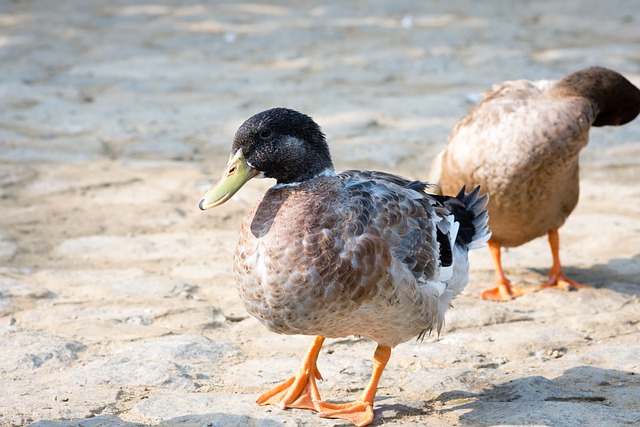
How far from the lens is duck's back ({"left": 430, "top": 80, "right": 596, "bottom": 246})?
15.8 feet

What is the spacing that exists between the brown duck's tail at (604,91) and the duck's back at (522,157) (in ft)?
0.22

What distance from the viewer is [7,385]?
3.66 meters

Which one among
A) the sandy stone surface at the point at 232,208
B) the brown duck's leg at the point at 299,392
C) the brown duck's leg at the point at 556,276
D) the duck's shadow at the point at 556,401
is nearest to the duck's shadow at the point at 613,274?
the sandy stone surface at the point at 232,208

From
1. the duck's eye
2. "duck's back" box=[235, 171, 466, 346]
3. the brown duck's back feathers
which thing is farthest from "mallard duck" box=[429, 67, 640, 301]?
the duck's eye

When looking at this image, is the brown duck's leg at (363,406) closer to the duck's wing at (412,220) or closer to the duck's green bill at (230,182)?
the duck's wing at (412,220)

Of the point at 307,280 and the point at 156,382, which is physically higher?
the point at 307,280

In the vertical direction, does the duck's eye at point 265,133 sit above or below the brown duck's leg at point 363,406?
above

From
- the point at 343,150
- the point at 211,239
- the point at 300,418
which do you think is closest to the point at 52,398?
the point at 300,418

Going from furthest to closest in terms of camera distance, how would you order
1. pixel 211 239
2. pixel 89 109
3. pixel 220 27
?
pixel 220 27, pixel 89 109, pixel 211 239

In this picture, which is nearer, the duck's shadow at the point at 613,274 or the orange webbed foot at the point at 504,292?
the orange webbed foot at the point at 504,292

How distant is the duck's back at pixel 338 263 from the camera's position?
325 cm

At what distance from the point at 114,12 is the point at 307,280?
812 cm

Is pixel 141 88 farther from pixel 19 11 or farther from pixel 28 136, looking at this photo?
pixel 19 11

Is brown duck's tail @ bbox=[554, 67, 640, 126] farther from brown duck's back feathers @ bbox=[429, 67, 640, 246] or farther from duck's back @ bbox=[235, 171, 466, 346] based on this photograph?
duck's back @ bbox=[235, 171, 466, 346]
